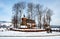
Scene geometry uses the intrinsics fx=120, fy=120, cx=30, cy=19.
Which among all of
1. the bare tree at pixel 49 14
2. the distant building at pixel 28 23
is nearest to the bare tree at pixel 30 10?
the distant building at pixel 28 23

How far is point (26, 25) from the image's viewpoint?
2859 mm

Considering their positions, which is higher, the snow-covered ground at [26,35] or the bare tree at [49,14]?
the bare tree at [49,14]

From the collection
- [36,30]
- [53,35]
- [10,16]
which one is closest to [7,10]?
[10,16]

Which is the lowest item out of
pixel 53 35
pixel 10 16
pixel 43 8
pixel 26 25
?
pixel 53 35

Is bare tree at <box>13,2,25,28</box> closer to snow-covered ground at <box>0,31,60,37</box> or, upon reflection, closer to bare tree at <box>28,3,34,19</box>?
bare tree at <box>28,3,34,19</box>

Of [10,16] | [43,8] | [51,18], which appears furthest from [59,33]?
[10,16]

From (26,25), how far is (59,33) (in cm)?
82

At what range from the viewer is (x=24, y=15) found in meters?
2.81

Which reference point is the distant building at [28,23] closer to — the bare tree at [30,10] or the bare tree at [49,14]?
the bare tree at [30,10]

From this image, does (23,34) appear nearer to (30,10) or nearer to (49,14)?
(30,10)

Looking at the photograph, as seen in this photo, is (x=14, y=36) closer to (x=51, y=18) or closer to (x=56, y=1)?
(x=51, y=18)

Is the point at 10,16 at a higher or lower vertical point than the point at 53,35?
higher

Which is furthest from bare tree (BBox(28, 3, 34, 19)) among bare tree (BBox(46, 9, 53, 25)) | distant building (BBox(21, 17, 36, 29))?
bare tree (BBox(46, 9, 53, 25))

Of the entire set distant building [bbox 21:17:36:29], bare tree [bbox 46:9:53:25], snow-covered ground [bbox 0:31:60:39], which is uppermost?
bare tree [bbox 46:9:53:25]
